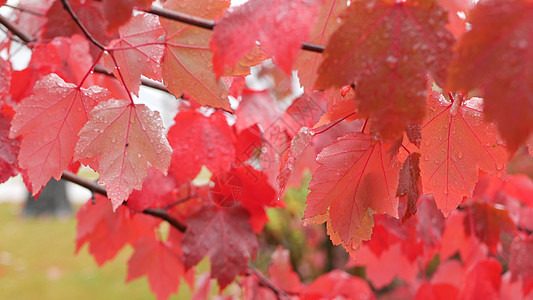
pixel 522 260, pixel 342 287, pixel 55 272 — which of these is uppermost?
pixel 522 260

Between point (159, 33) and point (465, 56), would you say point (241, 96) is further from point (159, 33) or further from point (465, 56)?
point (465, 56)

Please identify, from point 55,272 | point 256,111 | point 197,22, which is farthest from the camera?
point 55,272

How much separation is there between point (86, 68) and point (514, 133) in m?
0.82

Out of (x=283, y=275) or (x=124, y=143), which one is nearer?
(x=124, y=143)

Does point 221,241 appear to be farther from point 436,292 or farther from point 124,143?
point 436,292

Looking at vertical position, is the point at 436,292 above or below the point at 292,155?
below

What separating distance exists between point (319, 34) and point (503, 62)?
0.97 feet

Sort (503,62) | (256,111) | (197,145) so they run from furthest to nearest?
1. (256,111)
2. (197,145)
3. (503,62)

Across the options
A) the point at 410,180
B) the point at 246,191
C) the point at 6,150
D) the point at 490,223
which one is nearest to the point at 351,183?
the point at 410,180

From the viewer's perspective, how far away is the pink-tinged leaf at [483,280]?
3.80 ft

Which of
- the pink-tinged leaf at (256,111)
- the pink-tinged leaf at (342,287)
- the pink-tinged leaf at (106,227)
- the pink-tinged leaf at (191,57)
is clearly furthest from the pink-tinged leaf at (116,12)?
the pink-tinged leaf at (342,287)

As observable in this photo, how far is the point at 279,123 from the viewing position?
3.39 ft

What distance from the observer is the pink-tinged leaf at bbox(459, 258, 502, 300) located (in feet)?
3.80

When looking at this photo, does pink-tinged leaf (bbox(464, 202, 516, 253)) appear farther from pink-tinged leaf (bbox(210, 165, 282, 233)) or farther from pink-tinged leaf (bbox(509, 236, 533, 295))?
pink-tinged leaf (bbox(210, 165, 282, 233))
